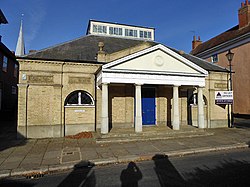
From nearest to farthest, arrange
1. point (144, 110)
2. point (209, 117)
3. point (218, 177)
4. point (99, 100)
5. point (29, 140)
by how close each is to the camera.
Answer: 1. point (218, 177)
2. point (29, 140)
3. point (99, 100)
4. point (144, 110)
5. point (209, 117)

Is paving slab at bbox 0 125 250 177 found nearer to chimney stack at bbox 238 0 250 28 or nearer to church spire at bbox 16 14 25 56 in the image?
church spire at bbox 16 14 25 56

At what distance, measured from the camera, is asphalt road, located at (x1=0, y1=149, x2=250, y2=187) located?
4.79 m

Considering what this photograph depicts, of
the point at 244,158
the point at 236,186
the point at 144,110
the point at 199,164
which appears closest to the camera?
the point at 236,186

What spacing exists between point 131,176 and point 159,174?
0.87 meters

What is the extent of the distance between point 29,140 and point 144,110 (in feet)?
25.2

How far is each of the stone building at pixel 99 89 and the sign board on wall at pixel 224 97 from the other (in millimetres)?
2739

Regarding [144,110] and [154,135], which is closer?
[154,135]

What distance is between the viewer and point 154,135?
10.3 m

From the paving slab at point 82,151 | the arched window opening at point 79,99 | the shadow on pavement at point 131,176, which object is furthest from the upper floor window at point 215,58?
the shadow on pavement at point 131,176

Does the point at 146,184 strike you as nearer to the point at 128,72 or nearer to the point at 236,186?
the point at 236,186

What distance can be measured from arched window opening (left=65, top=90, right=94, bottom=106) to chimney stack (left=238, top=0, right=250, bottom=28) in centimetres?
2185

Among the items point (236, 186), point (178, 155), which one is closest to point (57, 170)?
point (178, 155)

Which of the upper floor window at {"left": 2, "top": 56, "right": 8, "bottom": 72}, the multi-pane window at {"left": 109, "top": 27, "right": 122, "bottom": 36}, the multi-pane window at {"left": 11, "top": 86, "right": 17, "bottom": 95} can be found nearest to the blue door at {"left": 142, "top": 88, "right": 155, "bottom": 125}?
the multi-pane window at {"left": 109, "top": 27, "right": 122, "bottom": 36}

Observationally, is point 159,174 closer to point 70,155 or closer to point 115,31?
point 70,155
